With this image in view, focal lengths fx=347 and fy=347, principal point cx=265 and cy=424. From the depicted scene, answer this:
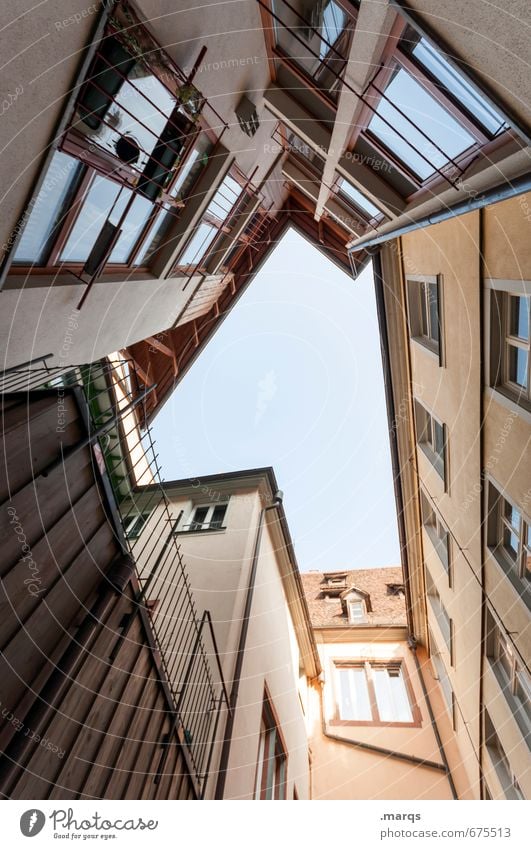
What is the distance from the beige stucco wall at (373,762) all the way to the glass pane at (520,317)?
38.4ft

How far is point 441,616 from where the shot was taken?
9.68 meters

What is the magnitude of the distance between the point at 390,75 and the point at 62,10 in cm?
333

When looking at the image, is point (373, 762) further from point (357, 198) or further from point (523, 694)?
point (357, 198)

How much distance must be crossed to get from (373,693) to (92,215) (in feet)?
50.1

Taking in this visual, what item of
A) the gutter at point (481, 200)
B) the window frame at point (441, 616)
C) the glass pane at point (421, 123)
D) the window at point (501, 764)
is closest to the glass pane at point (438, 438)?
the window frame at point (441, 616)

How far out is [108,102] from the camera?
3.48m

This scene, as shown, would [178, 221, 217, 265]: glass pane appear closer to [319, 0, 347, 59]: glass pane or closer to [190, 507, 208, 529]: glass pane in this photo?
[319, 0, 347, 59]: glass pane

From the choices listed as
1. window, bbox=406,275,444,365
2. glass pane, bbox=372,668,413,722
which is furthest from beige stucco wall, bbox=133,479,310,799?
window, bbox=406,275,444,365

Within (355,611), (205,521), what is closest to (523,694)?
(205,521)

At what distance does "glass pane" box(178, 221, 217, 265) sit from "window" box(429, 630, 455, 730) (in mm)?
12740

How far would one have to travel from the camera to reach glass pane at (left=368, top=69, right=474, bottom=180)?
11.3ft

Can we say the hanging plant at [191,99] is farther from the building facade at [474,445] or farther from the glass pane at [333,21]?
the building facade at [474,445]
